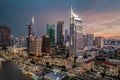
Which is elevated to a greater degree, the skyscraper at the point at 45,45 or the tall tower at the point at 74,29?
the tall tower at the point at 74,29

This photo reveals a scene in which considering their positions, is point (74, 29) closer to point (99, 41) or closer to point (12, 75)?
point (99, 41)

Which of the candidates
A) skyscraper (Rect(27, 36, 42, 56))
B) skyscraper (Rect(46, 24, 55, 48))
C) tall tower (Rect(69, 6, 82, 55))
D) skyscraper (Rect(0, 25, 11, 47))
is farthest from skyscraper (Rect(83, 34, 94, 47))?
skyscraper (Rect(0, 25, 11, 47))

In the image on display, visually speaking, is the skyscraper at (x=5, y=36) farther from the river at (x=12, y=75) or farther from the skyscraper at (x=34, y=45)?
the river at (x=12, y=75)

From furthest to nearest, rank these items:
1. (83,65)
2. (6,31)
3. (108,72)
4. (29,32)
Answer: (6,31) < (29,32) < (83,65) < (108,72)

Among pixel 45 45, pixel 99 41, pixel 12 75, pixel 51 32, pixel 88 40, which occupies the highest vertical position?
pixel 51 32

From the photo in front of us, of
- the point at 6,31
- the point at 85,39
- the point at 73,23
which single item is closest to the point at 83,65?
the point at 73,23

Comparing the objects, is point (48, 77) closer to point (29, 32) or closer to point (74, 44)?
point (74, 44)

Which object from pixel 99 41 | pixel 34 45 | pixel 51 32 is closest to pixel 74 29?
pixel 34 45

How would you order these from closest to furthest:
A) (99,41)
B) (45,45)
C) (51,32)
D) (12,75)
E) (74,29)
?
(12,75)
(74,29)
(45,45)
(99,41)
(51,32)

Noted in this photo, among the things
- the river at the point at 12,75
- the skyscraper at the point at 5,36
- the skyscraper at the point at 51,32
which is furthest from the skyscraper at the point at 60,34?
the river at the point at 12,75
